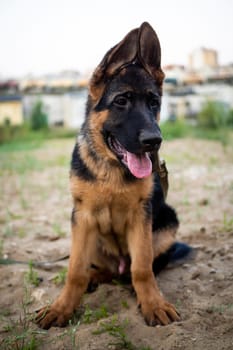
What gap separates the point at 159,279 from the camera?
13.3 feet

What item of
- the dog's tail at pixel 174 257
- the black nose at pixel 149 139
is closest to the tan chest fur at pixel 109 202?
the black nose at pixel 149 139

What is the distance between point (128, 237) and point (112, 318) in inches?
28.7

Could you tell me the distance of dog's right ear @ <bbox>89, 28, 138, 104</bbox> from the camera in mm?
3508

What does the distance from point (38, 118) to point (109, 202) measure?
36.5ft

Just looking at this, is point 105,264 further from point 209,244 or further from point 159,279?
point 209,244

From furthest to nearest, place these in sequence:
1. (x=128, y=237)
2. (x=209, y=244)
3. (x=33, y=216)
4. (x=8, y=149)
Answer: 1. (x=8, y=149)
2. (x=33, y=216)
3. (x=209, y=244)
4. (x=128, y=237)

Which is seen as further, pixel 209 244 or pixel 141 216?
pixel 209 244

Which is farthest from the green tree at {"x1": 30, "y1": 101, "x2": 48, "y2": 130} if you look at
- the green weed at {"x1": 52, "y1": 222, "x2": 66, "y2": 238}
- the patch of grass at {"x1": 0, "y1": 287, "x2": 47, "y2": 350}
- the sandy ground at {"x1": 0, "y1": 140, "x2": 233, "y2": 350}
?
the patch of grass at {"x1": 0, "y1": 287, "x2": 47, "y2": 350}

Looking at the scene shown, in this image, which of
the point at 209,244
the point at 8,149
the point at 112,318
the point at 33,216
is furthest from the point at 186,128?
the point at 112,318

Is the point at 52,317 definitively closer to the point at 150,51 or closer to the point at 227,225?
the point at 150,51

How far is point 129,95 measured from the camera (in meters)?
3.49

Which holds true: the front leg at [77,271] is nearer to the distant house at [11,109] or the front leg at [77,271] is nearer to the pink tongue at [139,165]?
the pink tongue at [139,165]

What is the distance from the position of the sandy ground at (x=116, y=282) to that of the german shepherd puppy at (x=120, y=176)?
0.19 m

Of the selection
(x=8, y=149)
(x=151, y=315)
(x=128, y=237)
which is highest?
(x=128, y=237)
